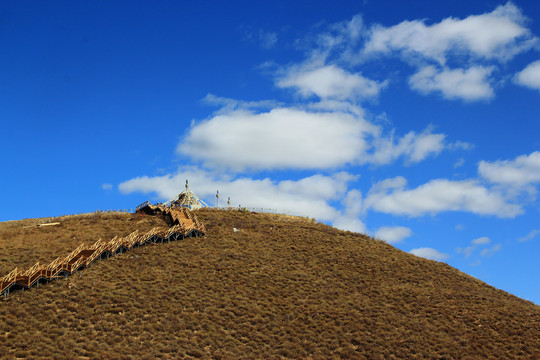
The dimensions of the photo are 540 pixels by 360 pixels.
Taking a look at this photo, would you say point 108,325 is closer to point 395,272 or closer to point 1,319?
point 1,319

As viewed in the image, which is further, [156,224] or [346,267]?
[156,224]

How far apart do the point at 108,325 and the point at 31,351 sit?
5.15m

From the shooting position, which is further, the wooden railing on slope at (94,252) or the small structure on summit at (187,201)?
the small structure on summit at (187,201)

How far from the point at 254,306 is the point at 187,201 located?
33.9m

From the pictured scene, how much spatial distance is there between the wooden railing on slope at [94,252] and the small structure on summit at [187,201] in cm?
677

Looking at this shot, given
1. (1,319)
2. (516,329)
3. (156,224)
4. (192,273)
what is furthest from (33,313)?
(516,329)

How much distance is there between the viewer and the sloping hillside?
3152 cm

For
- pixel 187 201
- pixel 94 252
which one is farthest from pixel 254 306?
pixel 187 201

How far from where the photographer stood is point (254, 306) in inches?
1500

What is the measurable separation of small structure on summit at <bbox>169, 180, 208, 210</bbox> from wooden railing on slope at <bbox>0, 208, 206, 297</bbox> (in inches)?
267

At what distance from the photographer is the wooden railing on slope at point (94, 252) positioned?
36.0 meters

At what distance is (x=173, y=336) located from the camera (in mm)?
32219

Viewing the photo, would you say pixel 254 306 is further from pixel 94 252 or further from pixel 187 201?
pixel 187 201

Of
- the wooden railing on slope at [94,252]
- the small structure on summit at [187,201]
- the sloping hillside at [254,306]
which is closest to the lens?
the sloping hillside at [254,306]
